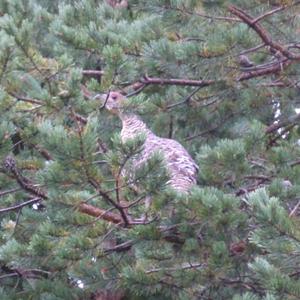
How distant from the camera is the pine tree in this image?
174 inches

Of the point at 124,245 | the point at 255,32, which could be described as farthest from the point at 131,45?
the point at 124,245

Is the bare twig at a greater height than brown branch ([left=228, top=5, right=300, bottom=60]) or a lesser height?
lesser

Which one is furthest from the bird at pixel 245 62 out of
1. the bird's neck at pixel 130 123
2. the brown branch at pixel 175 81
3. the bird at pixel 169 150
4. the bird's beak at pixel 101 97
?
the bird's beak at pixel 101 97

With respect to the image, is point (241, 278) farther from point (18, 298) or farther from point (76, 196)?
point (18, 298)

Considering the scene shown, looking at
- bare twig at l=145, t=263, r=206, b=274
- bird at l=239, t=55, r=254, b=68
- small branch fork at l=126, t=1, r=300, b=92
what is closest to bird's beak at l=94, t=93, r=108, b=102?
small branch fork at l=126, t=1, r=300, b=92

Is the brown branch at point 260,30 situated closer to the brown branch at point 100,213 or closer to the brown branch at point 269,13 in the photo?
the brown branch at point 269,13

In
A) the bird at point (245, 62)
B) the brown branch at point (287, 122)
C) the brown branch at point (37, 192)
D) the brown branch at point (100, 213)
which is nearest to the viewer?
the brown branch at point (37, 192)

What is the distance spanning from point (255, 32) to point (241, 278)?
→ 159 cm

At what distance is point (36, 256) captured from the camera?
17.4 feet

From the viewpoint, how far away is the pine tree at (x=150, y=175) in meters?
4.43

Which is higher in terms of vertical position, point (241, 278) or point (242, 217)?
point (242, 217)

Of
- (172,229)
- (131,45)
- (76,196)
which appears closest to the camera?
(76,196)

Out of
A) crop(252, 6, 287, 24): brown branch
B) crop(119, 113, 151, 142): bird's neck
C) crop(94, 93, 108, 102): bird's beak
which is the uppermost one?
crop(252, 6, 287, 24): brown branch

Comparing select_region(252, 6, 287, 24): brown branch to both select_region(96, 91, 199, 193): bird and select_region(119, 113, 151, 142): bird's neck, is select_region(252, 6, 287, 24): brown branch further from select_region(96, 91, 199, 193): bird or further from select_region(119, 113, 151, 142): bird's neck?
select_region(119, 113, 151, 142): bird's neck
